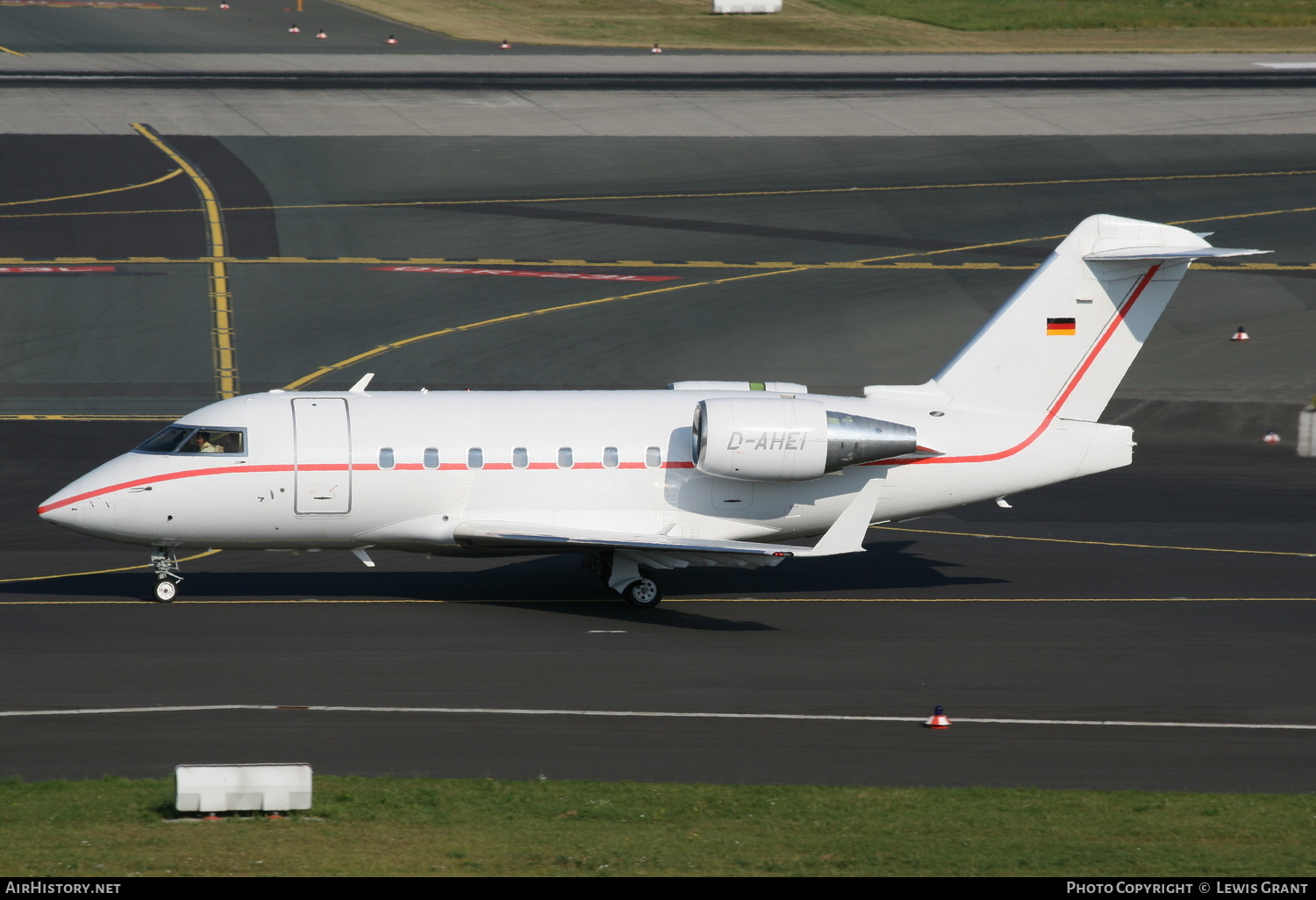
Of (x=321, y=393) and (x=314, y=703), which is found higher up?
(x=321, y=393)

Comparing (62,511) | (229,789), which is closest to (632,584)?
(62,511)

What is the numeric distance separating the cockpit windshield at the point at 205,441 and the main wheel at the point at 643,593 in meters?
7.30

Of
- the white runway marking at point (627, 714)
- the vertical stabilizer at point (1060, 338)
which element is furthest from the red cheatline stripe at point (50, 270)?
the vertical stabilizer at point (1060, 338)

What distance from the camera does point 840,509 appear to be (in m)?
29.0

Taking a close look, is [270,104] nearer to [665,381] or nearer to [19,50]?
[19,50]

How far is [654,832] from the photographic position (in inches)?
654

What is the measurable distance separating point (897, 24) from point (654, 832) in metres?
92.7

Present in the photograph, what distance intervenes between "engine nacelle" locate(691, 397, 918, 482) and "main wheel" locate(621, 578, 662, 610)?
7.84 ft

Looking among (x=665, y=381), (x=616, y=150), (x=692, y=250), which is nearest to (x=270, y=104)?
(x=616, y=150)

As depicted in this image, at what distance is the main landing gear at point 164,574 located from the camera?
28375 millimetres

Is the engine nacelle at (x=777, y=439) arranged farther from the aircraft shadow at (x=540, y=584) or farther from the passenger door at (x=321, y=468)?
the passenger door at (x=321, y=468)

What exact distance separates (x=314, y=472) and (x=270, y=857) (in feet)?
43.4

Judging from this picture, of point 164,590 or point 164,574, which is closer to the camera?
point 164,590

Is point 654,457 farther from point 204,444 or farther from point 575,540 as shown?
point 204,444
